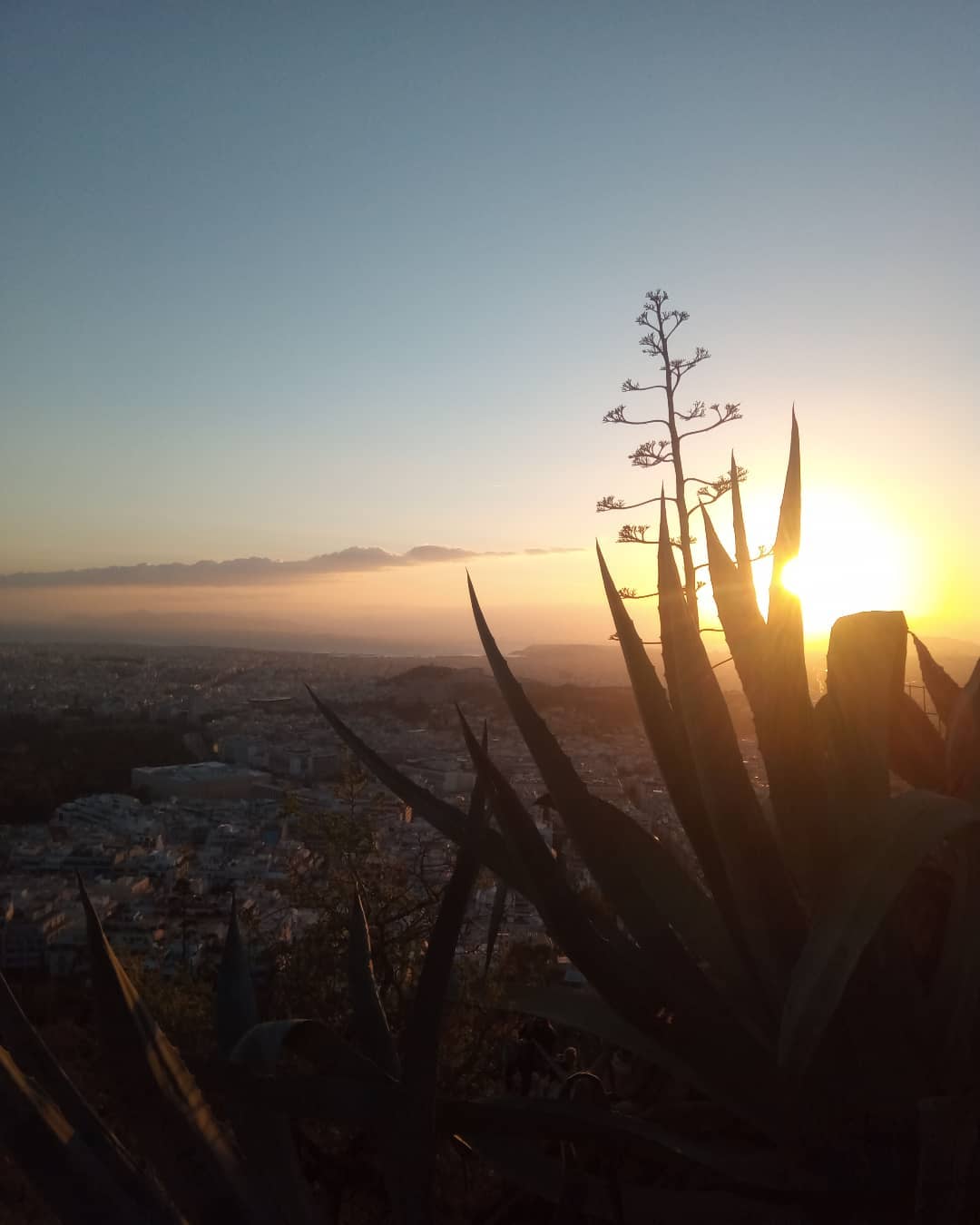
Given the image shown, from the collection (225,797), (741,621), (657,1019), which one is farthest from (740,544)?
(225,797)

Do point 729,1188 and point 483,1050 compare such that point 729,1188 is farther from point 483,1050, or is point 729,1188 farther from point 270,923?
point 270,923

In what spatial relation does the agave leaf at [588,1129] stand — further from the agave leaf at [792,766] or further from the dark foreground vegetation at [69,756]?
the dark foreground vegetation at [69,756]

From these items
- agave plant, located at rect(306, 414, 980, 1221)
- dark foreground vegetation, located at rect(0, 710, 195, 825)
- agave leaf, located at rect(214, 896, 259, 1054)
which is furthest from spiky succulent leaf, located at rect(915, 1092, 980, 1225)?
dark foreground vegetation, located at rect(0, 710, 195, 825)

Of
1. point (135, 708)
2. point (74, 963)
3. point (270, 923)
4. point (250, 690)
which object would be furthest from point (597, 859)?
point (250, 690)

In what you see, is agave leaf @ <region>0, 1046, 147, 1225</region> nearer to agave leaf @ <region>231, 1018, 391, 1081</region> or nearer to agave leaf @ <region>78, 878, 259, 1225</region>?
agave leaf @ <region>78, 878, 259, 1225</region>

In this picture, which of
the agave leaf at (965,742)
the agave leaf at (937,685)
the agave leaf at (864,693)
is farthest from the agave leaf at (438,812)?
the agave leaf at (937,685)

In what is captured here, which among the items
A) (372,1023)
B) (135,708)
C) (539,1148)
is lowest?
(135,708)
